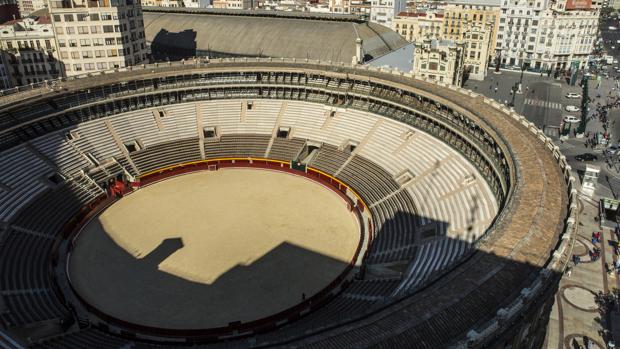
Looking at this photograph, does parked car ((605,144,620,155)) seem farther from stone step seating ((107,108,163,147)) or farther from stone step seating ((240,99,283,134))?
stone step seating ((107,108,163,147))

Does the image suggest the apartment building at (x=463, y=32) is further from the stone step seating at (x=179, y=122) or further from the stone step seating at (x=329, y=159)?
the stone step seating at (x=179, y=122)

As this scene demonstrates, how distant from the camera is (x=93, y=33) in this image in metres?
86.6

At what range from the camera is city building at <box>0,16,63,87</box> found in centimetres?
9400

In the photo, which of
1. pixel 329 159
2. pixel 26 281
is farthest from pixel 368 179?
pixel 26 281

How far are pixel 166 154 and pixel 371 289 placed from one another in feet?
134

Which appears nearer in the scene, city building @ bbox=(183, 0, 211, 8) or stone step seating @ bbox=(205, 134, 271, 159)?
stone step seating @ bbox=(205, 134, 271, 159)

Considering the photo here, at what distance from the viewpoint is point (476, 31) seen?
130750 millimetres

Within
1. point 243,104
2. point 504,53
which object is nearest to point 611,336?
point 243,104

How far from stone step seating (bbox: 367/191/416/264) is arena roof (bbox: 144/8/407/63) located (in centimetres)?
5660

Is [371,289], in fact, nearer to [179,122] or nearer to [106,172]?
[106,172]

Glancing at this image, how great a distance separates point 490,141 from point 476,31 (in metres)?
88.5

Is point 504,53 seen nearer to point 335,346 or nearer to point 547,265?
point 547,265

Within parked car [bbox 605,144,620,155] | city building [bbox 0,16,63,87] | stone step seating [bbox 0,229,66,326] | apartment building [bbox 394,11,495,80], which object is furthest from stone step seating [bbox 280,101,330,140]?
apartment building [bbox 394,11,495,80]

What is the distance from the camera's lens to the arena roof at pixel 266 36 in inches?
4331
